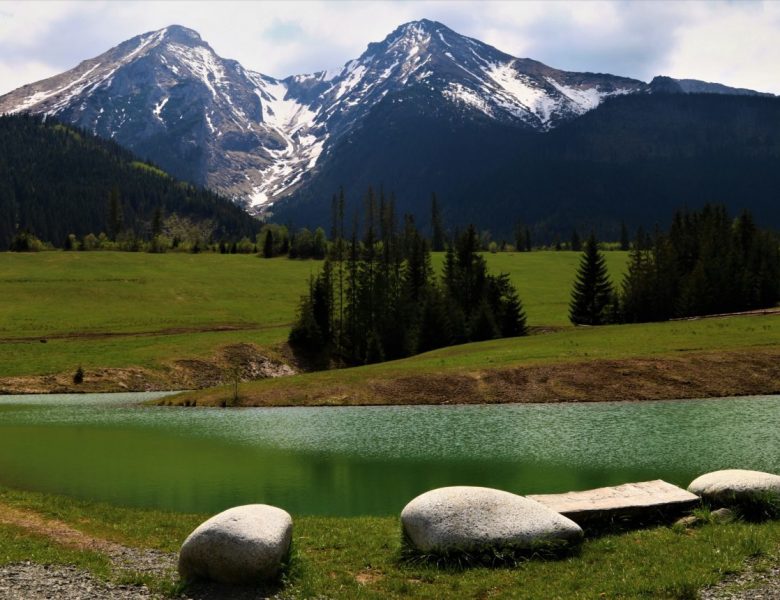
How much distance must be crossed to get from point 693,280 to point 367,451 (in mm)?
92604

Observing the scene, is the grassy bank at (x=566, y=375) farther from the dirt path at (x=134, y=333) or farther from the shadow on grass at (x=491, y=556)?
the shadow on grass at (x=491, y=556)

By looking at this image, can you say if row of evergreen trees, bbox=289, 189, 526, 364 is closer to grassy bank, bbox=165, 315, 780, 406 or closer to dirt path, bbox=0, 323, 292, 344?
dirt path, bbox=0, 323, 292, 344

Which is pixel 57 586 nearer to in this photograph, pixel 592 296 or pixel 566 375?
pixel 566 375

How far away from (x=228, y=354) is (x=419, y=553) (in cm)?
8610

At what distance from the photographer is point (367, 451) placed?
1671 inches

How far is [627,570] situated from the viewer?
16.9 meters

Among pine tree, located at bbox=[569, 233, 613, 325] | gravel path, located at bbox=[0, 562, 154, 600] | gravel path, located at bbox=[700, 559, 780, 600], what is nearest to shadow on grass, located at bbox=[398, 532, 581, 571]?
gravel path, located at bbox=[700, 559, 780, 600]

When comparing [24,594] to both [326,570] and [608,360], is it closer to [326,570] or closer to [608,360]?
[326,570]

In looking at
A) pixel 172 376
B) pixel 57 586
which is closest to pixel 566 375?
pixel 172 376

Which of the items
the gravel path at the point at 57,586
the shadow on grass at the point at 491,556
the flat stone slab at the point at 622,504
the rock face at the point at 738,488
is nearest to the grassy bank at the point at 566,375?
the rock face at the point at 738,488

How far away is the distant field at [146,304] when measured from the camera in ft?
326

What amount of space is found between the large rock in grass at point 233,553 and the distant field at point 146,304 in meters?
81.5

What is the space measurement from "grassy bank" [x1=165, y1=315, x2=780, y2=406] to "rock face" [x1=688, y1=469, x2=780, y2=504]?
41039mm

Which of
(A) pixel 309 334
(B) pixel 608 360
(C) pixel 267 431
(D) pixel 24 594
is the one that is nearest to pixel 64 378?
(A) pixel 309 334
